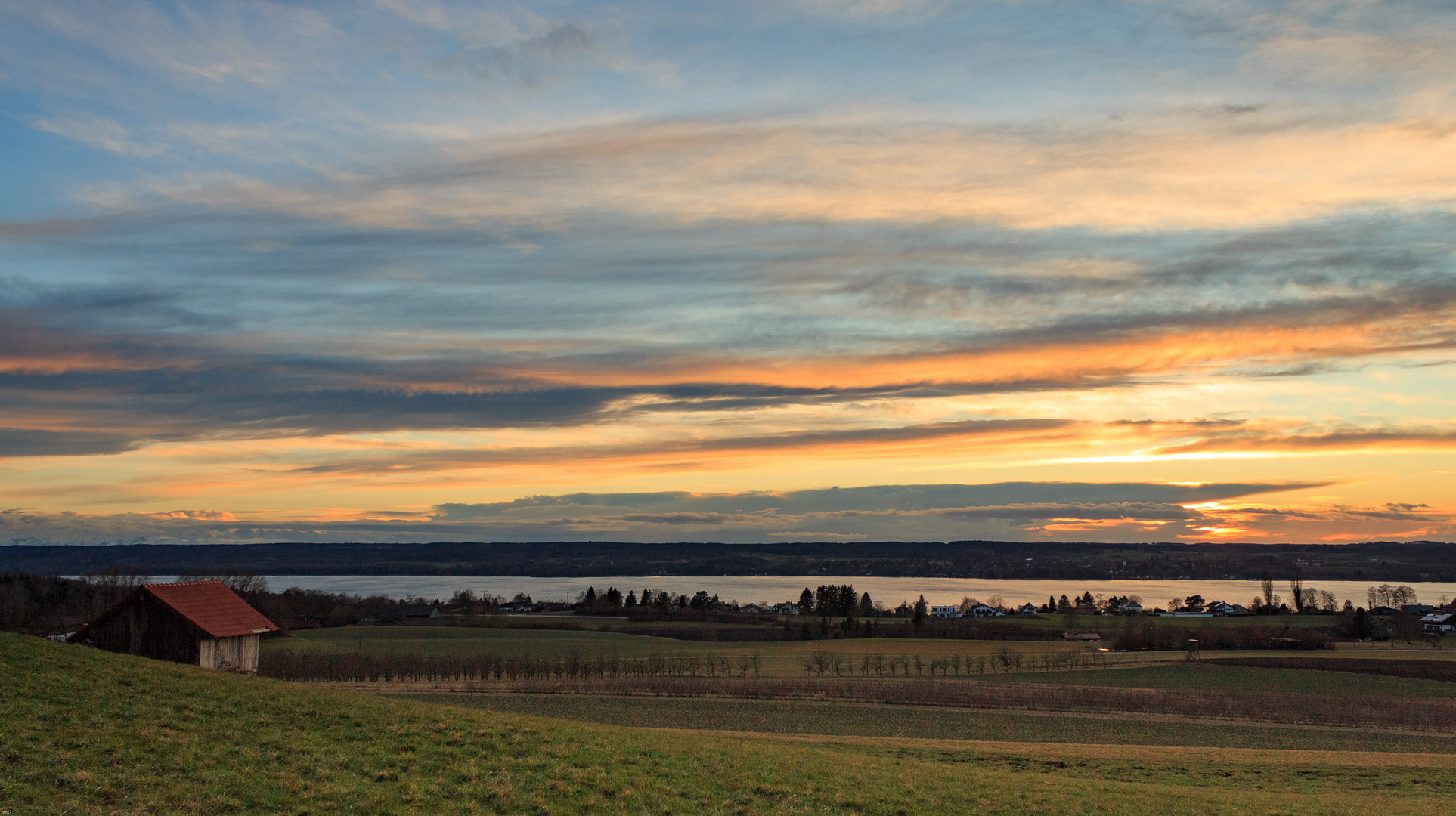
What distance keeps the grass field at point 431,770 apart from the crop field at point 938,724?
13.9 metres

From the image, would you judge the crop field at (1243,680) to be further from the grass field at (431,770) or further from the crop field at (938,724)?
the grass field at (431,770)

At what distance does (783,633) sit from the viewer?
366 feet

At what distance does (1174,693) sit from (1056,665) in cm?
2244

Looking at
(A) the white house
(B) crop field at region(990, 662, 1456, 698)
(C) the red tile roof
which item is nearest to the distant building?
(B) crop field at region(990, 662, 1456, 698)

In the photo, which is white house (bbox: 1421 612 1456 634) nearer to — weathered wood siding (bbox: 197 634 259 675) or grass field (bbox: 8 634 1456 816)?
grass field (bbox: 8 634 1456 816)

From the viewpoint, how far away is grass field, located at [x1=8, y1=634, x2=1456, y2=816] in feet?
40.3

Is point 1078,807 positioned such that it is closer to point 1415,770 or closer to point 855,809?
point 855,809

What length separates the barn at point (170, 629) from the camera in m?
31.9

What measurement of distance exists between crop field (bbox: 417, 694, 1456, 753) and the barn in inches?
427

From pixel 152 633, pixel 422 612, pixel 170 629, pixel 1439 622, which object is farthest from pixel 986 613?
pixel 152 633

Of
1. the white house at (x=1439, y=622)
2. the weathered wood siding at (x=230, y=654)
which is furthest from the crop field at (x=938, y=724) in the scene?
the white house at (x=1439, y=622)

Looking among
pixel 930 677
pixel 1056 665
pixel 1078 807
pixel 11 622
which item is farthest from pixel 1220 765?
pixel 11 622

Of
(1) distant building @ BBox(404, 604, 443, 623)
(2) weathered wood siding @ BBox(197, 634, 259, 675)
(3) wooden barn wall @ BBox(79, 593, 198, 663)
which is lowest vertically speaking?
(1) distant building @ BBox(404, 604, 443, 623)

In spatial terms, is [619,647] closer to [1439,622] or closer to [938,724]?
[938,724]
